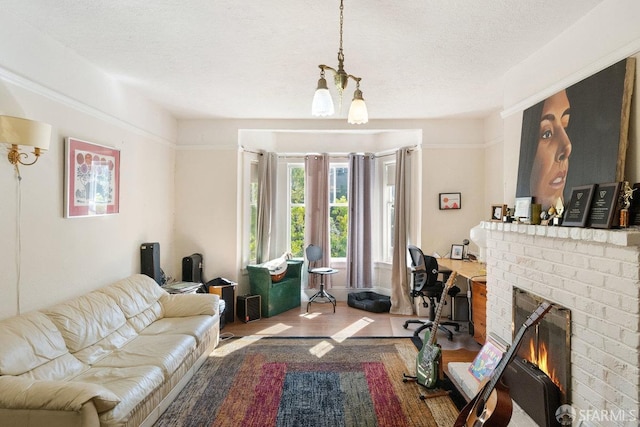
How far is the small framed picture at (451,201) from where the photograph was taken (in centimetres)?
471

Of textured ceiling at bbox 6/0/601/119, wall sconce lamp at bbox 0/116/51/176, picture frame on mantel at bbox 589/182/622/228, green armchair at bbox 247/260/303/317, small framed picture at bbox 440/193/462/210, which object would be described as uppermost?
textured ceiling at bbox 6/0/601/119

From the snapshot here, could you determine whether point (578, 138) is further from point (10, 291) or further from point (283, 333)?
point (10, 291)

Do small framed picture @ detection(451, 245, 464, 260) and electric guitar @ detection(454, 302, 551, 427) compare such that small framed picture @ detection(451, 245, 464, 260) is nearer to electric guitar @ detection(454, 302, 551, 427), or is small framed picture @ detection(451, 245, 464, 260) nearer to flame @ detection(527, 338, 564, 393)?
flame @ detection(527, 338, 564, 393)

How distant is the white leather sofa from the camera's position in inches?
66.4

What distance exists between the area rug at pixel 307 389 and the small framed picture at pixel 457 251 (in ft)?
4.87

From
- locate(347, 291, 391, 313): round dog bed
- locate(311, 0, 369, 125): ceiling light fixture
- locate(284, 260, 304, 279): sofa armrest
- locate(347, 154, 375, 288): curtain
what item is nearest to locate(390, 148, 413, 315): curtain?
locate(347, 291, 391, 313): round dog bed

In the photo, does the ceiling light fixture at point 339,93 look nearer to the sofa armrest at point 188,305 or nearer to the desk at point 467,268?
the desk at point 467,268

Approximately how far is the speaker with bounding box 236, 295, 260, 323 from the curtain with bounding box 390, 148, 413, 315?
1.94 m

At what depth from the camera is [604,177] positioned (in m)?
1.89

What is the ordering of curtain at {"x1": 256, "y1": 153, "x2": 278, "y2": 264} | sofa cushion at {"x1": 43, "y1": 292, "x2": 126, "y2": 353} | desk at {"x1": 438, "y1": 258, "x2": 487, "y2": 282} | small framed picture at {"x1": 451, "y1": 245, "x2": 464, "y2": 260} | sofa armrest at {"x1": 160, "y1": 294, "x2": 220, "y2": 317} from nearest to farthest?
1. sofa cushion at {"x1": 43, "y1": 292, "x2": 126, "y2": 353}
2. sofa armrest at {"x1": 160, "y1": 294, "x2": 220, "y2": 317}
3. desk at {"x1": 438, "y1": 258, "x2": 487, "y2": 282}
4. small framed picture at {"x1": 451, "y1": 245, "x2": 464, "y2": 260}
5. curtain at {"x1": 256, "y1": 153, "x2": 278, "y2": 264}

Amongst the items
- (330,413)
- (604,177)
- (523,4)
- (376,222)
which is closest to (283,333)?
(330,413)

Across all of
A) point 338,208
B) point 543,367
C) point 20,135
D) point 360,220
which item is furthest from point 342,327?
point 20,135

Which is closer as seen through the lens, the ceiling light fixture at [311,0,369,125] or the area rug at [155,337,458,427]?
the ceiling light fixture at [311,0,369,125]

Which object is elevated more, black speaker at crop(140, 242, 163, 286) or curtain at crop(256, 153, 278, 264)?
curtain at crop(256, 153, 278, 264)
